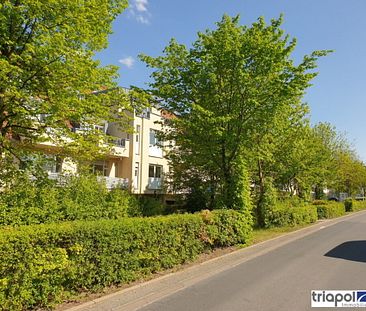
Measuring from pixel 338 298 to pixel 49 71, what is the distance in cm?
913

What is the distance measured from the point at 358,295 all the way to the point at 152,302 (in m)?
4.03

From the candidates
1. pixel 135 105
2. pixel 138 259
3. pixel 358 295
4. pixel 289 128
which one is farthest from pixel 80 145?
pixel 289 128

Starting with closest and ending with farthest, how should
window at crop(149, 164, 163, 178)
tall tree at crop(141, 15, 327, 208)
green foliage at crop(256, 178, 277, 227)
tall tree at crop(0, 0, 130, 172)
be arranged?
tall tree at crop(0, 0, 130, 172) < tall tree at crop(141, 15, 327, 208) < green foliage at crop(256, 178, 277, 227) < window at crop(149, 164, 163, 178)

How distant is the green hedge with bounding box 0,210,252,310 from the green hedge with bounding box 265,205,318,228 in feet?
34.9

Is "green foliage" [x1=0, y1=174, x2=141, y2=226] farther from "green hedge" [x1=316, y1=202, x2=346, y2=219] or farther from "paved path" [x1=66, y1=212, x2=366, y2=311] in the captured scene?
"green hedge" [x1=316, y1=202, x2=346, y2=219]

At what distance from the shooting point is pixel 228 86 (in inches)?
573

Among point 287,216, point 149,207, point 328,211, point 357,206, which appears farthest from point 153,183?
point 357,206

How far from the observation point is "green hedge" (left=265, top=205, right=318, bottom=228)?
1950cm

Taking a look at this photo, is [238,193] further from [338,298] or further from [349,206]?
[349,206]

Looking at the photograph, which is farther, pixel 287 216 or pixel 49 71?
pixel 287 216

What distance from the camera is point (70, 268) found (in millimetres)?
6164

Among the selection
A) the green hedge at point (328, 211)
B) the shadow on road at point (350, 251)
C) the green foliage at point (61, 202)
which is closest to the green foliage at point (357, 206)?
the green hedge at point (328, 211)

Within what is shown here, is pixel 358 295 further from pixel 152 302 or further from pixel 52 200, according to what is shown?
pixel 52 200

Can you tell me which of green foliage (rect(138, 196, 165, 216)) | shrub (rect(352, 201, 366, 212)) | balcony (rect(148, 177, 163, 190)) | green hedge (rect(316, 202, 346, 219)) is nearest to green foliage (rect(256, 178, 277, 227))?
green foliage (rect(138, 196, 165, 216))
